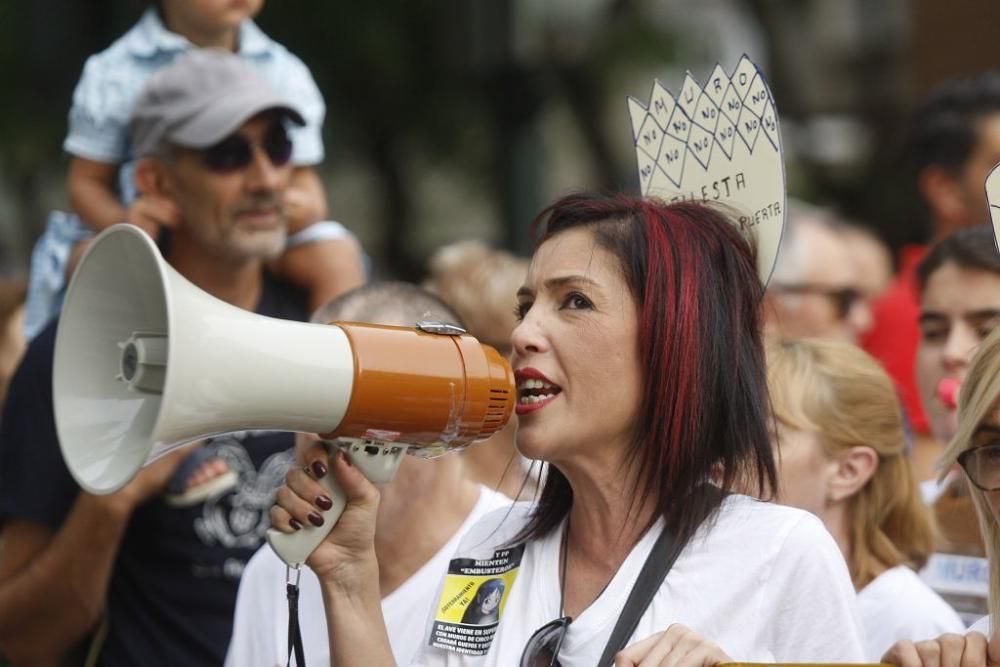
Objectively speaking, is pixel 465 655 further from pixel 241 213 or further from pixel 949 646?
pixel 241 213

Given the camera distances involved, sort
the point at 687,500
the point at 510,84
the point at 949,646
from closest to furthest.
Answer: the point at 949,646
the point at 687,500
the point at 510,84

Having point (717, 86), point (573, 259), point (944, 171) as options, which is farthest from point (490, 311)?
point (573, 259)

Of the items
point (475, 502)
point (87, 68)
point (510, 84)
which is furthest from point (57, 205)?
point (475, 502)

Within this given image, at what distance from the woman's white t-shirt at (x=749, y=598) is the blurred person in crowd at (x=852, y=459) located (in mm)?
948

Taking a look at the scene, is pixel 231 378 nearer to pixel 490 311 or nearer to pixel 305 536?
pixel 305 536

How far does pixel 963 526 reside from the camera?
4.07m

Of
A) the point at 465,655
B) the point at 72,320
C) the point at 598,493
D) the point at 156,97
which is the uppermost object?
the point at 156,97

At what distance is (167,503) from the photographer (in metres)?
3.87

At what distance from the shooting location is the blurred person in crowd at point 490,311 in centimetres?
479

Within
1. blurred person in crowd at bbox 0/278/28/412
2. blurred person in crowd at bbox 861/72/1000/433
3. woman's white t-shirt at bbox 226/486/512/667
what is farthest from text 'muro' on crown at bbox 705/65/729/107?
blurred person in crowd at bbox 0/278/28/412

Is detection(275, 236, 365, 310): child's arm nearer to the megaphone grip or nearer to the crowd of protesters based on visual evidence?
the crowd of protesters

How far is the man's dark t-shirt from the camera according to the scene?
3.84 meters

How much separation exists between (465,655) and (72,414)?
2.71 ft

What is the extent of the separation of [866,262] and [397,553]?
4.64 meters
